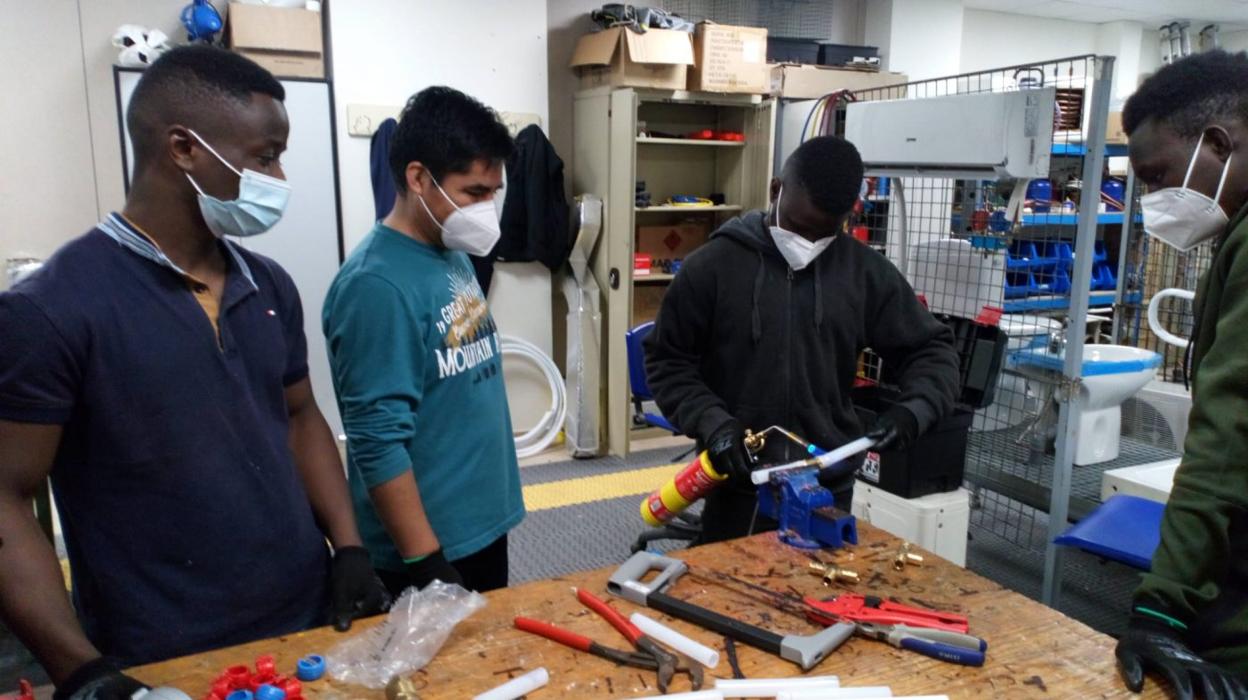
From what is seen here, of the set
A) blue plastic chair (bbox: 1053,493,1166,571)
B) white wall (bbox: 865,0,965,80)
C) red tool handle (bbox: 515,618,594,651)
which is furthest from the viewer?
white wall (bbox: 865,0,965,80)

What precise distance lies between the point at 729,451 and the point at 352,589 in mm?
742

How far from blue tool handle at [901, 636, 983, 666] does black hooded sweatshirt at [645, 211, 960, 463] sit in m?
0.65

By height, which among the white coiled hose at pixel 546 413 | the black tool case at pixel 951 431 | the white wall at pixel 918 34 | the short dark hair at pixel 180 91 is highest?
the white wall at pixel 918 34

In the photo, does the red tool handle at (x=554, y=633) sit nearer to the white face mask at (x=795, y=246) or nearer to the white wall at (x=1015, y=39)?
the white face mask at (x=795, y=246)

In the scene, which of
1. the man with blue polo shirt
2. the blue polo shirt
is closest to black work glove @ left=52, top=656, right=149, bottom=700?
the man with blue polo shirt

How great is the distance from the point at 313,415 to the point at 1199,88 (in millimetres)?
1498

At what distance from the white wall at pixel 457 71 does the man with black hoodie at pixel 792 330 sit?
247 centimetres

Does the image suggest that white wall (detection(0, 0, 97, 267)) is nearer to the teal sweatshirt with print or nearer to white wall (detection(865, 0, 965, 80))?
the teal sweatshirt with print

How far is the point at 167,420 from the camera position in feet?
3.51

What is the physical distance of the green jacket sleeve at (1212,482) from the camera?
1104 mm

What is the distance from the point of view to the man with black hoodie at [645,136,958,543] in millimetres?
1749

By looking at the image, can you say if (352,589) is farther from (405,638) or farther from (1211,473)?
(1211,473)

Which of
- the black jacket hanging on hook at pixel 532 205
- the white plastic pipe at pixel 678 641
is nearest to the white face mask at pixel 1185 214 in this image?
the white plastic pipe at pixel 678 641

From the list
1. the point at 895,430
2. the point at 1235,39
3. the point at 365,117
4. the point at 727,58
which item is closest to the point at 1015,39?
the point at 1235,39
